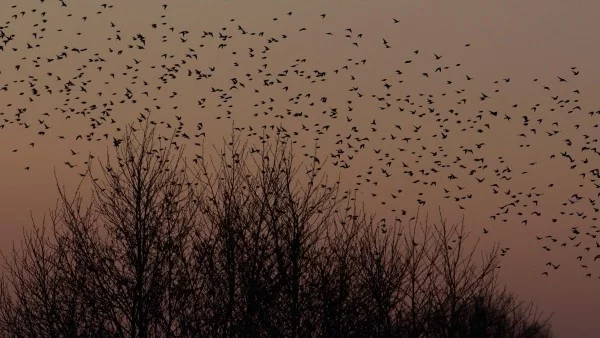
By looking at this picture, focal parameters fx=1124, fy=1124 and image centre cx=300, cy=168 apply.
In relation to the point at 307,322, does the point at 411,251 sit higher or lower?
higher

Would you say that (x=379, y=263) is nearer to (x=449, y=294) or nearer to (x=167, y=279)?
(x=449, y=294)

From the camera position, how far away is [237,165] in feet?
95.2

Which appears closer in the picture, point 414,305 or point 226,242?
point 226,242

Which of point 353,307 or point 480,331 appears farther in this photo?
point 480,331

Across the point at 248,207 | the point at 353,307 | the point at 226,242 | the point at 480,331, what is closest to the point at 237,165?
the point at 248,207

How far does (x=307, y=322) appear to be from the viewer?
24.9 meters

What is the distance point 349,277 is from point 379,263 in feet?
11.1

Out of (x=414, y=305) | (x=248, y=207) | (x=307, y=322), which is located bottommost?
(x=307, y=322)

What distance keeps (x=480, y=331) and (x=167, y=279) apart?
828cm

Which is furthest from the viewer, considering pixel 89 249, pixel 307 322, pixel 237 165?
pixel 237 165

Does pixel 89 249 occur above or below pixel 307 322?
above

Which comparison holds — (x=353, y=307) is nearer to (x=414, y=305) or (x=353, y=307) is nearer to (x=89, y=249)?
(x=414, y=305)

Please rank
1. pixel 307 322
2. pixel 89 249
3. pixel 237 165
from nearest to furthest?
pixel 307 322 → pixel 89 249 → pixel 237 165

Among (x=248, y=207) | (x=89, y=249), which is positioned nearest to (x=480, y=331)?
(x=248, y=207)
